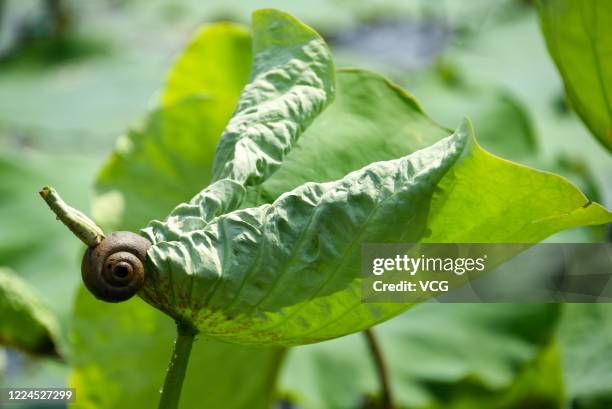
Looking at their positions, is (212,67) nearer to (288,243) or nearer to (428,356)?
(288,243)

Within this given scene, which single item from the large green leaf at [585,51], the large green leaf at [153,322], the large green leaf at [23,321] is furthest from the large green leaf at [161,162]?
the large green leaf at [585,51]

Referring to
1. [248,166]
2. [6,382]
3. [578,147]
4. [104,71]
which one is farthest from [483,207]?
[104,71]

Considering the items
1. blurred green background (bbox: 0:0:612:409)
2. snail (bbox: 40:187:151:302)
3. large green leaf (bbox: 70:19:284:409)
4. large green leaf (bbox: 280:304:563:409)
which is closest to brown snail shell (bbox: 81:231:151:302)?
snail (bbox: 40:187:151:302)

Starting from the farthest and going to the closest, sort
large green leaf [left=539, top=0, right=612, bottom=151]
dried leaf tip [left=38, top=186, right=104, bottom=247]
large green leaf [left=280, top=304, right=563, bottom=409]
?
large green leaf [left=280, top=304, right=563, bottom=409]
large green leaf [left=539, top=0, right=612, bottom=151]
dried leaf tip [left=38, top=186, right=104, bottom=247]

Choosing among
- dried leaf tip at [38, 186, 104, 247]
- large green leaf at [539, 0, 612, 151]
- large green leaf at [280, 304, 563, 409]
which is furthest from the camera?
large green leaf at [280, 304, 563, 409]

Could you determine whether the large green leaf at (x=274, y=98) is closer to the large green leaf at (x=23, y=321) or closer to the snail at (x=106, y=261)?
the snail at (x=106, y=261)

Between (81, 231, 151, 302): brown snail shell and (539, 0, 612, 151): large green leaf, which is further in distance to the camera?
(539, 0, 612, 151): large green leaf

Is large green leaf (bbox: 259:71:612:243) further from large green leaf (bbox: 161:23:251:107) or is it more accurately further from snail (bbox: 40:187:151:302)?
large green leaf (bbox: 161:23:251:107)

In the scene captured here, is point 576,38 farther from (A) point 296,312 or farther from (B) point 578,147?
(B) point 578,147
